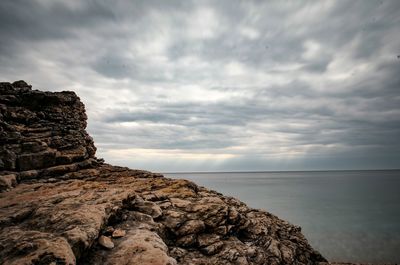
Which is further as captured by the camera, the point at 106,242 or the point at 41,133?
the point at 41,133

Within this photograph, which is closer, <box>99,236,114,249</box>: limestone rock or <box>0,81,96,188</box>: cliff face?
<box>99,236,114,249</box>: limestone rock

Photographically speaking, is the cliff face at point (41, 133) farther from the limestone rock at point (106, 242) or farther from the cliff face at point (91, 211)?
the limestone rock at point (106, 242)

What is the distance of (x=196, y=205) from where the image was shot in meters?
19.0

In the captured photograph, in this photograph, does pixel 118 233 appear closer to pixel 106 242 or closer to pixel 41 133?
pixel 106 242

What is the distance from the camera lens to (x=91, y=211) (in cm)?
1309

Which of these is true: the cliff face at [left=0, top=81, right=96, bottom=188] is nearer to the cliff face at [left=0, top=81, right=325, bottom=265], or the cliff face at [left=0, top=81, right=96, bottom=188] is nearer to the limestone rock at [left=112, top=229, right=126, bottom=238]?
the cliff face at [left=0, top=81, right=325, bottom=265]

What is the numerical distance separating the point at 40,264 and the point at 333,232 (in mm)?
71159

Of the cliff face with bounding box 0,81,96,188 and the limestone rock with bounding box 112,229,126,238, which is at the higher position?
the cliff face with bounding box 0,81,96,188

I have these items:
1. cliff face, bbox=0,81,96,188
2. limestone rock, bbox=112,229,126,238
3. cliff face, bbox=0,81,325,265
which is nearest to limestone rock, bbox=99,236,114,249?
cliff face, bbox=0,81,325,265

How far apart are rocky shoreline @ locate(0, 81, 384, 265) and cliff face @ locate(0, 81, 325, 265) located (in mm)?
58

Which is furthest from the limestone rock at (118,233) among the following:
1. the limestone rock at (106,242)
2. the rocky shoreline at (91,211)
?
the limestone rock at (106,242)

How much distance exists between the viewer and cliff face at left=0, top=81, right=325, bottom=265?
34.9ft

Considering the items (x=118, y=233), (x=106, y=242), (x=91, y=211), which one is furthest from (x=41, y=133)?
(x=106, y=242)

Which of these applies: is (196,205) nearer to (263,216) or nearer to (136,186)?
(136,186)
